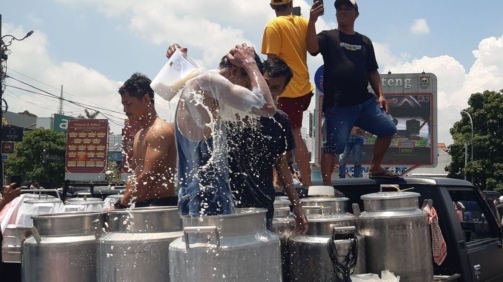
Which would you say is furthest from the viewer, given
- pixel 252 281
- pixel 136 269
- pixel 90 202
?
pixel 90 202

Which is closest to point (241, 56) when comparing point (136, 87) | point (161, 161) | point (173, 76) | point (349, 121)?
point (173, 76)

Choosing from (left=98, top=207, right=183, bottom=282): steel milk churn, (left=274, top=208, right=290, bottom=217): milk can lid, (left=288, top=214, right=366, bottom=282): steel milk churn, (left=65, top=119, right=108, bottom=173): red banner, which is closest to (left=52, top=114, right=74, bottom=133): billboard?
(left=65, top=119, right=108, bottom=173): red banner

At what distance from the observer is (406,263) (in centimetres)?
311

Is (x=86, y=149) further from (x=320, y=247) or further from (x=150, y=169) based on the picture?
(x=320, y=247)

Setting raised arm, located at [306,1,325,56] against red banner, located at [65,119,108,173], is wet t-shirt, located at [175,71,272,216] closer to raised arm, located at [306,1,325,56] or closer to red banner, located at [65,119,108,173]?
raised arm, located at [306,1,325,56]

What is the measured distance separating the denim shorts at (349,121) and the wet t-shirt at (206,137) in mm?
2252

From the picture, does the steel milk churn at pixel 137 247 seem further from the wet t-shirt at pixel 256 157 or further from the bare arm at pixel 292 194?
the bare arm at pixel 292 194

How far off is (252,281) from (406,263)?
130cm

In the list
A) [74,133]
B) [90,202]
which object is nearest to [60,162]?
[74,133]

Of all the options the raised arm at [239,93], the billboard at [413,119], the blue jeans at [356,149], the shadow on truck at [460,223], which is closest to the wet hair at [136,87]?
the raised arm at [239,93]

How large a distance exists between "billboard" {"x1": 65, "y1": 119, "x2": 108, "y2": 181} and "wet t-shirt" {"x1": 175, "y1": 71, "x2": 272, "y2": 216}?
2567cm

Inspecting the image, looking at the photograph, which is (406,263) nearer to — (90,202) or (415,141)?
(90,202)

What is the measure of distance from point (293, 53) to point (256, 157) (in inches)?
76.2

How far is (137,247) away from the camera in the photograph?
2.31 meters
